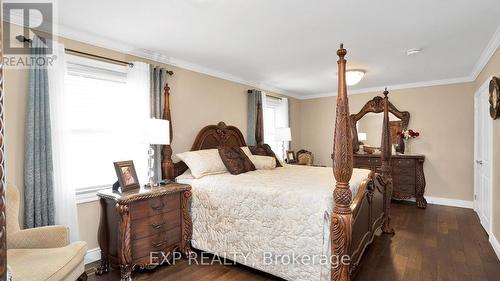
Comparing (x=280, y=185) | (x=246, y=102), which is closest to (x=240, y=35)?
(x=280, y=185)

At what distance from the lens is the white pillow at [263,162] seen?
12.6 ft

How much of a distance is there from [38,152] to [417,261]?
3768 millimetres

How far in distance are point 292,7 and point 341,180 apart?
1.44 m

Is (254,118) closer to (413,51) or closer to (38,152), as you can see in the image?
(413,51)

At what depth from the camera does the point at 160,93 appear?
329cm

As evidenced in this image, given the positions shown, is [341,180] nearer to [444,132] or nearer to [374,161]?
[374,161]

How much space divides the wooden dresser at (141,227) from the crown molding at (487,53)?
3.65 metres

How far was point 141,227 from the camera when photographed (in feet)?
8.18

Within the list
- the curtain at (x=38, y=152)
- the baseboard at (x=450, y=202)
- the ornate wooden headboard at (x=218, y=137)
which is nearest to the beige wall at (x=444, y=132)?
the baseboard at (x=450, y=202)

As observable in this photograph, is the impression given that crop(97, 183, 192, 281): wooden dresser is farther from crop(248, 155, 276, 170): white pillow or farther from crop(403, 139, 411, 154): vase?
crop(403, 139, 411, 154): vase

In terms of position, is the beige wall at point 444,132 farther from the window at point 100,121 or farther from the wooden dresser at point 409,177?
the window at point 100,121

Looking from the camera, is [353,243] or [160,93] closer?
[353,243]

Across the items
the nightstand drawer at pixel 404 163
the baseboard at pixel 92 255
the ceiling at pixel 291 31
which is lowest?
the baseboard at pixel 92 255

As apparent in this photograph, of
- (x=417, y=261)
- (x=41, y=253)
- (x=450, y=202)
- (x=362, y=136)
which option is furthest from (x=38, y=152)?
(x=450, y=202)
